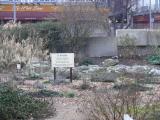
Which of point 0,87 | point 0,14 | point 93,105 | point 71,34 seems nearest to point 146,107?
point 93,105

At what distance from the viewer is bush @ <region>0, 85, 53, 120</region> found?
9.64m

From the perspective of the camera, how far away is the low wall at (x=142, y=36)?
26.8m

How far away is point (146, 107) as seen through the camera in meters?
8.51

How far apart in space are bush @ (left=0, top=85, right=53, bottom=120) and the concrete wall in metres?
17.3

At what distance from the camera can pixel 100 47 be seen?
2814 cm

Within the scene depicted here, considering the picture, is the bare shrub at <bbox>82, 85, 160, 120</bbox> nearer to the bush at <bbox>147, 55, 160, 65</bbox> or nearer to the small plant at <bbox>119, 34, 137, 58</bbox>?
the bush at <bbox>147, 55, 160, 65</bbox>

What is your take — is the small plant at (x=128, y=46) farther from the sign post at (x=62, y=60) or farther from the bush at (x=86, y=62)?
the sign post at (x=62, y=60)

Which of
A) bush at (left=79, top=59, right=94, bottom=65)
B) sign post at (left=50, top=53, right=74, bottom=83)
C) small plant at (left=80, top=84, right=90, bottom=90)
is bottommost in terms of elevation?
bush at (left=79, top=59, right=94, bottom=65)

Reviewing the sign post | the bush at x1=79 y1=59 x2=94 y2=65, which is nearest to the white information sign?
the sign post

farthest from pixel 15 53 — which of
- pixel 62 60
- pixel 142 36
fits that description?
pixel 142 36

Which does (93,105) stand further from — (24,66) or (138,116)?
(24,66)

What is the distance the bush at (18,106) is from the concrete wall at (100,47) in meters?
17.3

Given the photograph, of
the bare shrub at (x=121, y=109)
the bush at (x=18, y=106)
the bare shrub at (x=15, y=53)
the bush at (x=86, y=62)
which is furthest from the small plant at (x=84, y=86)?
the bush at (x=86, y=62)

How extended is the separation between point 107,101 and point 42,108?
2.06m
